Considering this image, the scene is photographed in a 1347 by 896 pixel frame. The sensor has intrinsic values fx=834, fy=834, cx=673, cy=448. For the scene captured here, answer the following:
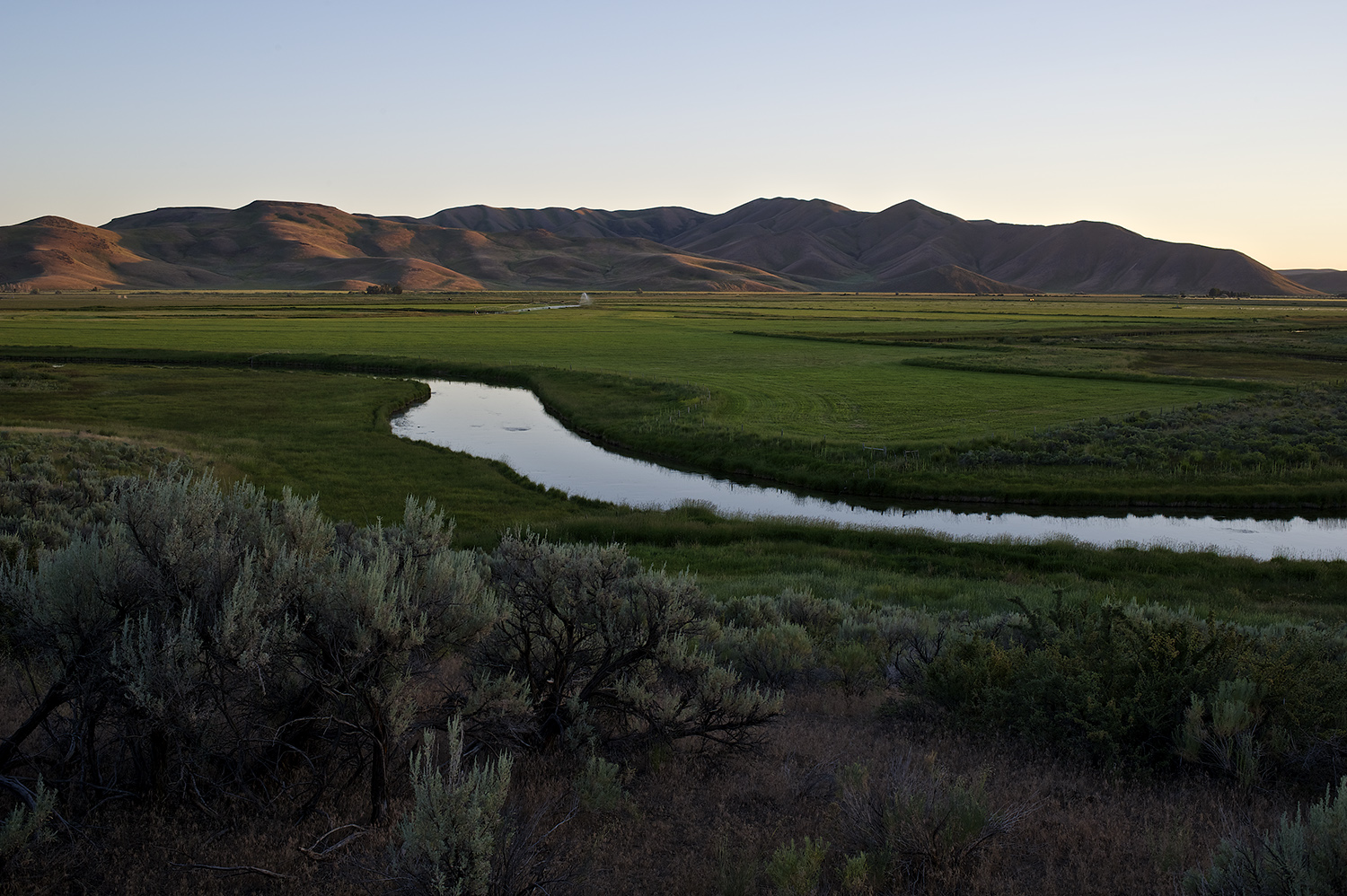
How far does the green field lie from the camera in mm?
16250

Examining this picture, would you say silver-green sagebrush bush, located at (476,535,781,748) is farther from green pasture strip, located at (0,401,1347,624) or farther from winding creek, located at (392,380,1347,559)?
winding creek, located at (392,380,1347,559)

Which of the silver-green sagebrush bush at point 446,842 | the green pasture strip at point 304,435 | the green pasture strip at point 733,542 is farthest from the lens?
the green pasture strip at point 304,435

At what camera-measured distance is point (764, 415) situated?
36125 millimetres

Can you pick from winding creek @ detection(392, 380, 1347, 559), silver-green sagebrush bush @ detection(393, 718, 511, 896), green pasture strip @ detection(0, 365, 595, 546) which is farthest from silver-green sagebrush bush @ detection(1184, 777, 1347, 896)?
winding creek @ detection(392, 380, 1347, 559)

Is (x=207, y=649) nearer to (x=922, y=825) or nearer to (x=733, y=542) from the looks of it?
(x=922, y=825)

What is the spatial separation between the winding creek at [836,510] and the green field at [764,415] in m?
1.33

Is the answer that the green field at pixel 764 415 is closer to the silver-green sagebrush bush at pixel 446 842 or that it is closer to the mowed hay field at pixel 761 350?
the mowed hay field at pixel 761 350

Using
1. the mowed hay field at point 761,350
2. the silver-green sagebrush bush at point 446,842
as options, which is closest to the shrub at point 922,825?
the silver-green sagebrush bush at point 446,842

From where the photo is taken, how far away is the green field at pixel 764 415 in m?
16.2

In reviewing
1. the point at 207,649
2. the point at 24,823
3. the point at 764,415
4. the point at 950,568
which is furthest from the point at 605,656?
the point at 764,415

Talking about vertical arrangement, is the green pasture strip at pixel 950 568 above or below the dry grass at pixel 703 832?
below

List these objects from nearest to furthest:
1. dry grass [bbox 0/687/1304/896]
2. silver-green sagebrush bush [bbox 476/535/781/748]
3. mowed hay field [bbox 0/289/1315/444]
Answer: dry grass [bbox 0/687/1304/896] → silver-green sagebrush bush [bbox 476/535/781/748] → mowed hay field [bbox 0/289/1315/444]

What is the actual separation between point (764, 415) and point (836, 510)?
12479 mm

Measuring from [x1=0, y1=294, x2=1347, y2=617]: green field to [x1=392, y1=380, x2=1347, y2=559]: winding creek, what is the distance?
133 centimetres
